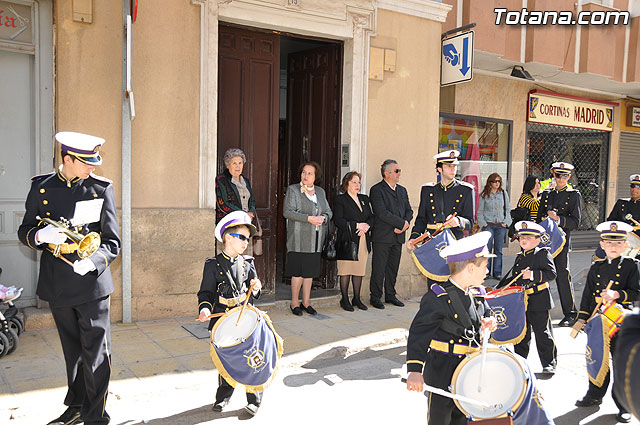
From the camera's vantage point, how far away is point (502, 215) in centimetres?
1012

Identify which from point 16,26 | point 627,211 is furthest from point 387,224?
point 16,26

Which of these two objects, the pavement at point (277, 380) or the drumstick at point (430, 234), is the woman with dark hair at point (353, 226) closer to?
the pavement at point (277, 380)

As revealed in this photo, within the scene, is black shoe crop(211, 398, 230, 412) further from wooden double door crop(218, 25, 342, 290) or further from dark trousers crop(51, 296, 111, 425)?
wooden double door crop(218, 25, 342, 290)

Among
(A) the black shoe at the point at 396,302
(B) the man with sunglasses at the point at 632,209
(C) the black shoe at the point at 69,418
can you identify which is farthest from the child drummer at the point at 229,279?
(B) the man with sunglasses at the point at 632,209

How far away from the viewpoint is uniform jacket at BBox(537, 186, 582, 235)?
768 cm

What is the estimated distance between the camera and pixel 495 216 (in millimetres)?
10086

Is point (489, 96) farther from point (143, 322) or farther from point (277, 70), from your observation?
point (143, 322)

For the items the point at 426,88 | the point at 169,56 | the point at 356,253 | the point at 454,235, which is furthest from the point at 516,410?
the point at 426,88

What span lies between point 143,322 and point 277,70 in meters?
3.95

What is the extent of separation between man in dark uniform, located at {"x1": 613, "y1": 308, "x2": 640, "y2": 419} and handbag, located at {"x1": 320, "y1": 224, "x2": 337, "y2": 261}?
18.7 feet

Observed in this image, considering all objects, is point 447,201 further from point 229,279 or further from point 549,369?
point 229,279

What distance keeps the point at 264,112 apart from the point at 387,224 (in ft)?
7.88

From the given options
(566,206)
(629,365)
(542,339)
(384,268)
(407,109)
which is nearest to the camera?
(629,365)

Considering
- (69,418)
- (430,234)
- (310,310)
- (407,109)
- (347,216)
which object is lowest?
(310,310)
